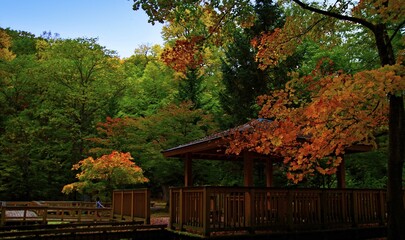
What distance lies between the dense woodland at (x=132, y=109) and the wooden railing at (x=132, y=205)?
7343 mm

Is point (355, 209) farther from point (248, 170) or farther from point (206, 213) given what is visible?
point (206, 213)

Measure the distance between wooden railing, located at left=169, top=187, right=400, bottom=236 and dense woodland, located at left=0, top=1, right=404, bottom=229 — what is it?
574cm

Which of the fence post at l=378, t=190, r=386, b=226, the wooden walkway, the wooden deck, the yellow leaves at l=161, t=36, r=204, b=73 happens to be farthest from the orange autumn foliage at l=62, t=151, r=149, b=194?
the fence post at l=378, t=190, r=386, b=226

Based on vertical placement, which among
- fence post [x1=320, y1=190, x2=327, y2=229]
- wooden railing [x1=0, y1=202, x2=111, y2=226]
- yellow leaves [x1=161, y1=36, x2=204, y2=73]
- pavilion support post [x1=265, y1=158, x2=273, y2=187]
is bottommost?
wooden railing [x1=0, y1=202, x2=111, y2=226]

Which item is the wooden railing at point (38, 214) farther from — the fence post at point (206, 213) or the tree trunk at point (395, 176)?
the tree trunk at point (395, 176)

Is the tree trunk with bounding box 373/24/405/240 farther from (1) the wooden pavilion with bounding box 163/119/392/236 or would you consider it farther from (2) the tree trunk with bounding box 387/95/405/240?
(1) the wooden pavilion with bounding box 163/119/392/236

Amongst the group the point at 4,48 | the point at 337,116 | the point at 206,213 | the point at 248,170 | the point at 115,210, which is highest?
the point at 4,48

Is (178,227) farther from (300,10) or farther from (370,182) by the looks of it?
(370,182)

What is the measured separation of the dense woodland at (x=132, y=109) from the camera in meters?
21.8

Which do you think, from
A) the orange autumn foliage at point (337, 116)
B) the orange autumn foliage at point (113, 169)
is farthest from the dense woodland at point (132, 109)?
the orange autumn foliage at point (337, 116)

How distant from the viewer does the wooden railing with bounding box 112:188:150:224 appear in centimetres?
1258

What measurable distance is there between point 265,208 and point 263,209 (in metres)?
0.07

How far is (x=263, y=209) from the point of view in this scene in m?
9.73

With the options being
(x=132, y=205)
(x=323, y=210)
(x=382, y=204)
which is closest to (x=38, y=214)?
(x=132, y=205)
